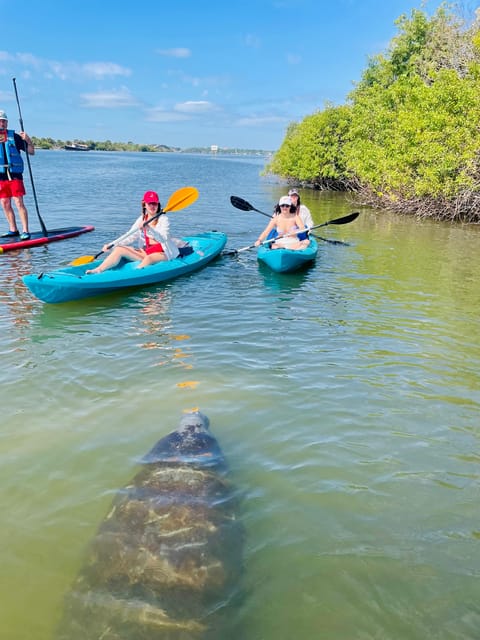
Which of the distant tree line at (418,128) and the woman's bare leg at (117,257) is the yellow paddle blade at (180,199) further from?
the distant tree line at (418,128)

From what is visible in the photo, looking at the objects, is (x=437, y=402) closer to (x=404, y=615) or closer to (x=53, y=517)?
(x=404, y=615)

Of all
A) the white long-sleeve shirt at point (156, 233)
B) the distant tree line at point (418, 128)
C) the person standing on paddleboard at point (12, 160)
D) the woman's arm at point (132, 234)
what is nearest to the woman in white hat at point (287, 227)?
the white long-sleeve shirt at point (156, 233)

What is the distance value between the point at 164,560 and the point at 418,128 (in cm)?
1816

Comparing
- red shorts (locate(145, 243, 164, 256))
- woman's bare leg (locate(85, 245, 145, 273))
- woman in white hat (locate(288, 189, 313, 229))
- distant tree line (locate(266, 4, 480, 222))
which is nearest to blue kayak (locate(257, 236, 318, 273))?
woman in white hat (locate(288, 189, 313, 229))

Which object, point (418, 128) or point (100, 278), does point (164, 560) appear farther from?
point (418, 128)

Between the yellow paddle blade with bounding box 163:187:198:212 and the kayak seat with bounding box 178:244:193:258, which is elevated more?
the yellow paddle blade with bounding box 163:187:198:212

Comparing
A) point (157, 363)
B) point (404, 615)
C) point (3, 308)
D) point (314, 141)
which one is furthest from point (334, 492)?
point (314, 141)

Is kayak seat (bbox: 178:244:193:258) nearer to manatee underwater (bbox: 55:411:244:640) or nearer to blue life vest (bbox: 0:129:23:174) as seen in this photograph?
blue life vest (bbox: 0:129:23:174)

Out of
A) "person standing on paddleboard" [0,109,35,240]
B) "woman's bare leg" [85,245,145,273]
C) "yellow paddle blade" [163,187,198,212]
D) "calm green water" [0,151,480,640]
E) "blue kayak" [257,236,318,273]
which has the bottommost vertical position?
"calm green water" [0,151,480,640]

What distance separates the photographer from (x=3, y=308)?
25.3 feet

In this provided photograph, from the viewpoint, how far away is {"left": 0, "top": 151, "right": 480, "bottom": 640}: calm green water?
2.73 m

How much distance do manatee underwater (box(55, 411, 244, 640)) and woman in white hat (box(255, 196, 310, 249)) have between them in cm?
794

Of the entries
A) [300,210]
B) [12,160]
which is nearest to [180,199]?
[300,210]

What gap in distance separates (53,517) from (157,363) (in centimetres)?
265
